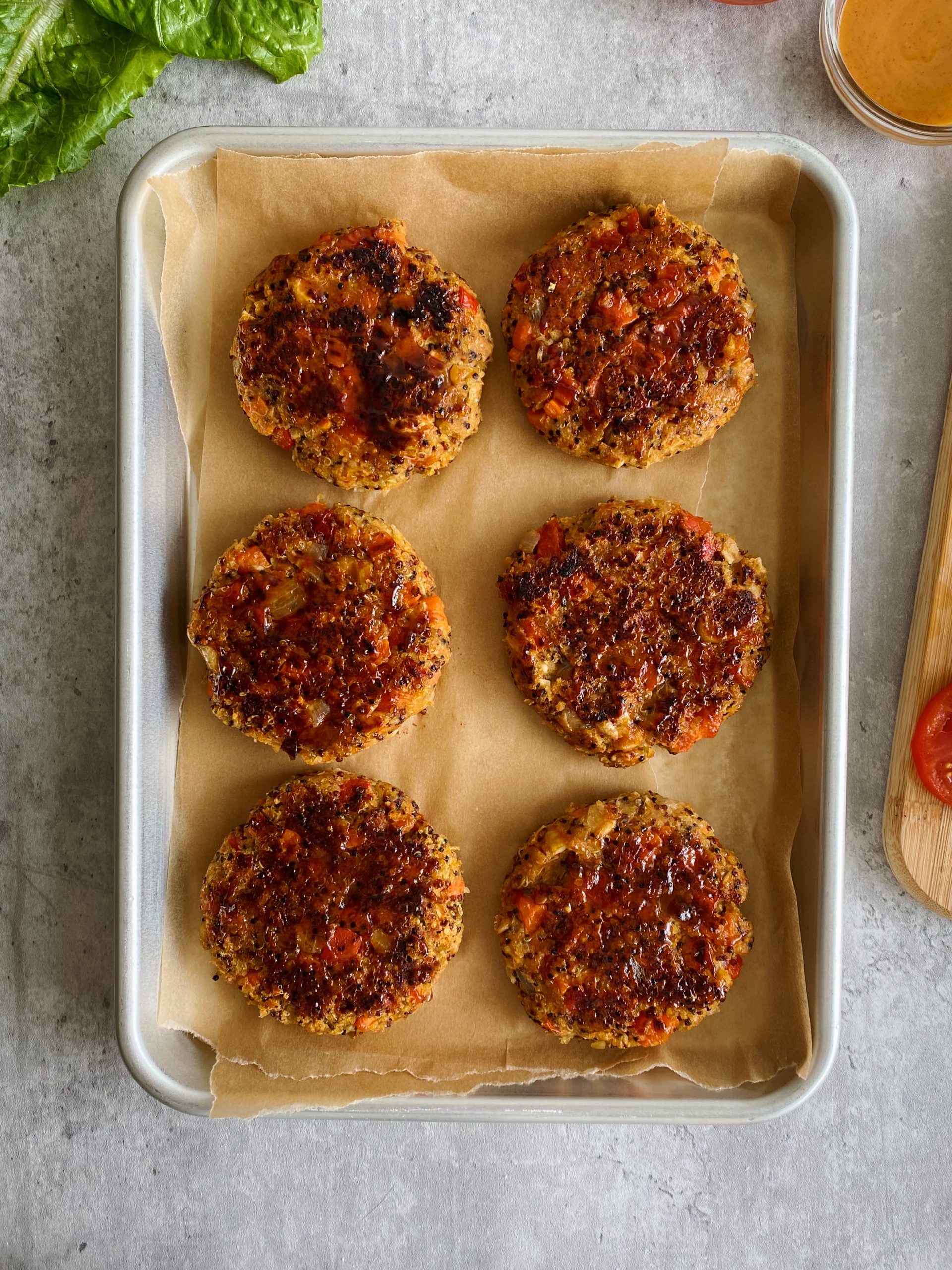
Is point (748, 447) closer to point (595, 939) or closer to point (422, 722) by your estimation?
point (422, 722)

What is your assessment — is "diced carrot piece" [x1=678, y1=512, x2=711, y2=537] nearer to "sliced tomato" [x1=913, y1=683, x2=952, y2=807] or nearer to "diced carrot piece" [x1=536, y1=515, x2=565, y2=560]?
"diced carrot piece" [x1=536, y1=515, x2=565, y2=560]

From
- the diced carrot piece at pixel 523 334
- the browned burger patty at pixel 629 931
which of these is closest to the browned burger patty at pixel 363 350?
the diced carrot piece at pixel 523 334

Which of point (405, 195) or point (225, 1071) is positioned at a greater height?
point (405, 195)

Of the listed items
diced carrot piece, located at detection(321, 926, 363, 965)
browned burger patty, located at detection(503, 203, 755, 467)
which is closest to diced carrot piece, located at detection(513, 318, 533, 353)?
browned burger patty, located at detection(503, 203, 755, 467)

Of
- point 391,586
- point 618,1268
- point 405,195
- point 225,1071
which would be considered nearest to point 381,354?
point 405,195

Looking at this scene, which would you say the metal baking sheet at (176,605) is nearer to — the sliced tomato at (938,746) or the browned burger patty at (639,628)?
the browned burger patty at (639,628)
